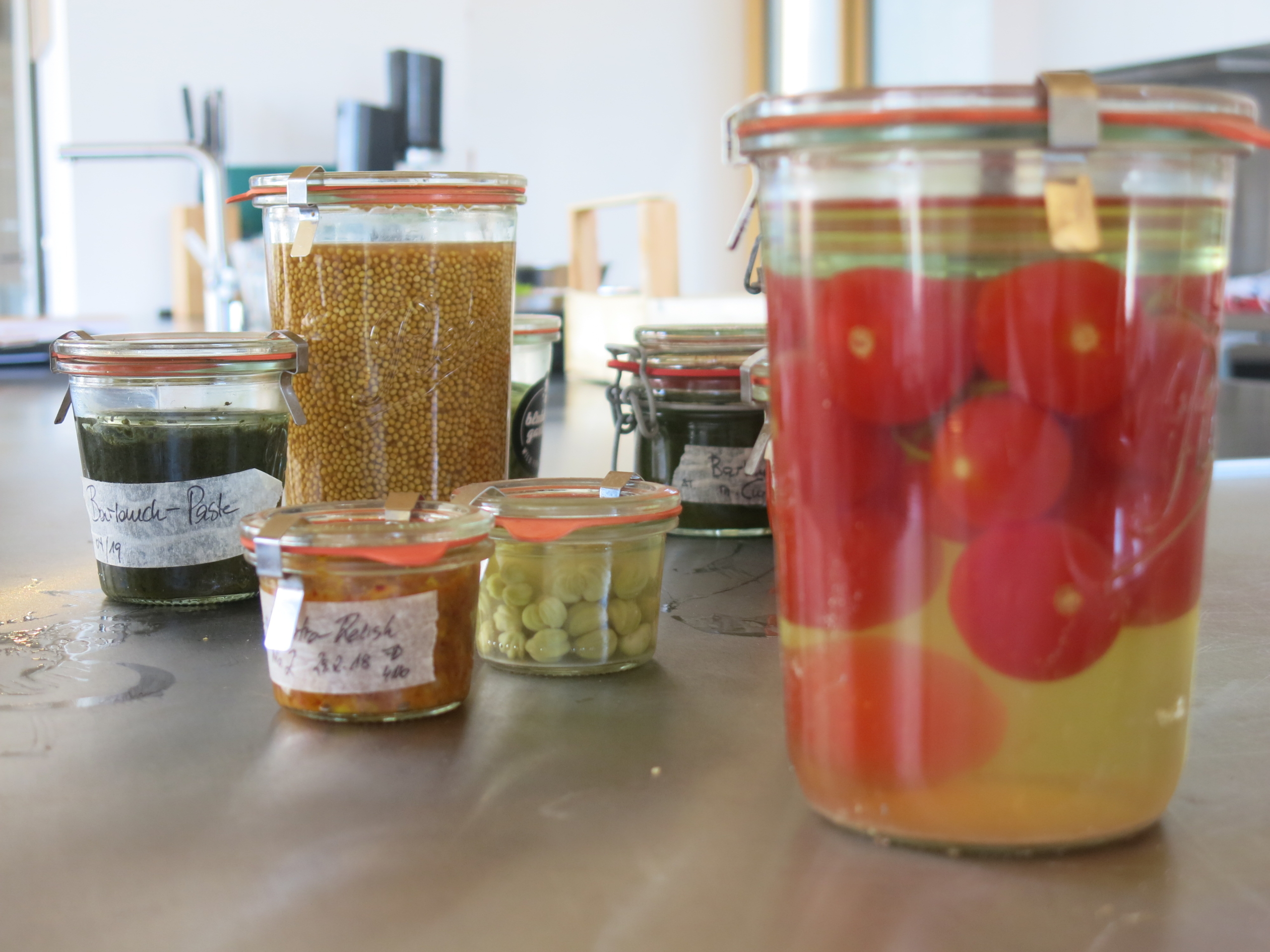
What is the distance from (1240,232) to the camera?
3.36 metres

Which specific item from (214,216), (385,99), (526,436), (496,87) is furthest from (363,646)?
(496,87)

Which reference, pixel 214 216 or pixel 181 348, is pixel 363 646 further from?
pixel 214 216

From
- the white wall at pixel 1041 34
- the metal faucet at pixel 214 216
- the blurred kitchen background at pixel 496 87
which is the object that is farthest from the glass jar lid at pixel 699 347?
the white wall at pixel 1041 34

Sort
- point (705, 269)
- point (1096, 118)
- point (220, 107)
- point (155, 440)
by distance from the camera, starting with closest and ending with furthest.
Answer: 1. point (1096, 118)
2. point (155, 440)
3. point (220, 107)
4. point (705, 269)

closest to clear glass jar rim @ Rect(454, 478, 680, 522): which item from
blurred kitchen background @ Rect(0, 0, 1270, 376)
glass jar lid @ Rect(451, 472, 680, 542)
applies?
glass jar lid @ Rect(451, 472, 680, 542)

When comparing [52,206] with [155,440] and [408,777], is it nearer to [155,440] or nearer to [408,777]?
[155,440]

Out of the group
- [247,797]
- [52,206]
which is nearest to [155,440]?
[247,797]

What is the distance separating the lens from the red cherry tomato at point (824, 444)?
0.34 meters

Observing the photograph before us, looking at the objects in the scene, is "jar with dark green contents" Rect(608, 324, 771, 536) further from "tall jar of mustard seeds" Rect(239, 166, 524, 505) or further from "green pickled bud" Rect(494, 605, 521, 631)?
"green pickled bud" Rect(494, 605, 521, 631)

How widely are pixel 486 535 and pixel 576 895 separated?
177 millimetres

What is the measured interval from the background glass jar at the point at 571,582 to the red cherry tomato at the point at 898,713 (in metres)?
0.17

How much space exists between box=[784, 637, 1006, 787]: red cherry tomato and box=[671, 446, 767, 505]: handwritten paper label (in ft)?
1.45

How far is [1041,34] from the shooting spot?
3.86m

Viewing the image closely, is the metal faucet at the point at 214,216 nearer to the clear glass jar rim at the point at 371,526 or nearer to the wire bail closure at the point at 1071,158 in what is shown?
the clear glass jar rim at the point at 371,526
